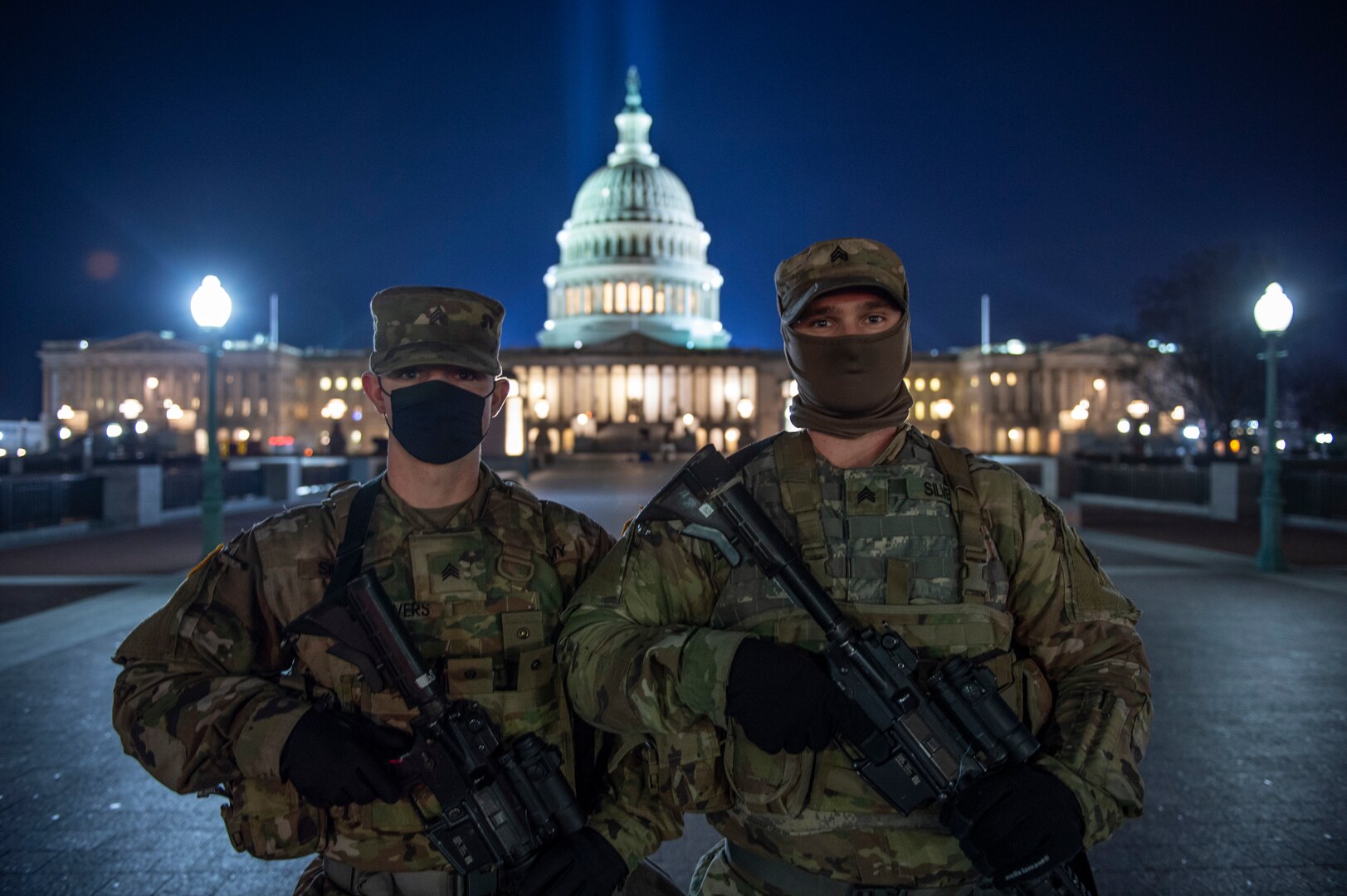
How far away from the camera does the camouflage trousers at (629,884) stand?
9.87 ft

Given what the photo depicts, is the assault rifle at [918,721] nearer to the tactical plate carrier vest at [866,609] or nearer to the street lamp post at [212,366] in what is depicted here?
the tactical plate carrier vest at [866,609]

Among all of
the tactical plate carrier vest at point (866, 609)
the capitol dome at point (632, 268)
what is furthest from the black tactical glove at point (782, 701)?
the capitol dome at point (632, 268)

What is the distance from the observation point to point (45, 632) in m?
10.9

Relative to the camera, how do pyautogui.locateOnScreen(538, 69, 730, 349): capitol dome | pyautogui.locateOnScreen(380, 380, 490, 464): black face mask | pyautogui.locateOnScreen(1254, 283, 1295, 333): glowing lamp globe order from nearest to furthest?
pyautogui.locateOnScreen(380, 380, 490, 464): black face mask, pyautogui.locateOnScreen(1254, 283, 1295, 333): glowing lamp globe, pyautogui.locateOnScreen(538, 69, 730, 349): capitol dome

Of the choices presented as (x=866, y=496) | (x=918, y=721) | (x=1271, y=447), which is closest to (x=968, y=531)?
(x=866, y=496)

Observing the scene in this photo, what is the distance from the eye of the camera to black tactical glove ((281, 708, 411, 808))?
2611 mm

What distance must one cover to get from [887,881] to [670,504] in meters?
1.19

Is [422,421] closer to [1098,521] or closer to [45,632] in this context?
[45,632]

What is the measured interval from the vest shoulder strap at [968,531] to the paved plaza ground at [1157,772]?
2.99m

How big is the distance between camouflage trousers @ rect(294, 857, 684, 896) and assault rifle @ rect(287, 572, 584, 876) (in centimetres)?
46

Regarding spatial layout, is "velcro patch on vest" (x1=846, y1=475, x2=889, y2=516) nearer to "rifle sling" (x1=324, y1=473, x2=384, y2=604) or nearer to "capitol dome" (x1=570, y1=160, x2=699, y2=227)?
"rifle sling" (x1=324, y1=473, x2=384, y2=604)

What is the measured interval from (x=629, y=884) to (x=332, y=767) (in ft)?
3.65

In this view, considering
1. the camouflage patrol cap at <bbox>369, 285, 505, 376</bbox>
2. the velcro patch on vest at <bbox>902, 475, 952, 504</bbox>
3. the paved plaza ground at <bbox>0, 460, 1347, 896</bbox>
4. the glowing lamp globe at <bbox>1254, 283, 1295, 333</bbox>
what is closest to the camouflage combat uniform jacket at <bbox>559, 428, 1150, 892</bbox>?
the velcro patch on vest at <bbox>902, 475, 952, 504</bbox>

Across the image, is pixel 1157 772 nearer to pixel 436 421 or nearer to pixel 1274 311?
pixel 436 421
